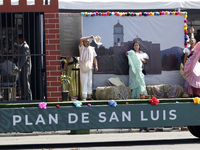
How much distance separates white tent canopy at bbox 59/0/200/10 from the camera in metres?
14.1

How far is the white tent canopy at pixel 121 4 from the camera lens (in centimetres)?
1414

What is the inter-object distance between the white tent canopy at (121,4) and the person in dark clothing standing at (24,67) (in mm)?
4716

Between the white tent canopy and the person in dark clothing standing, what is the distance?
15.5ft

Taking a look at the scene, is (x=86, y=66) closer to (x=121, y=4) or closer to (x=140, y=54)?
(x=140, y=54)

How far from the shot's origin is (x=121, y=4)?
14.3 metres

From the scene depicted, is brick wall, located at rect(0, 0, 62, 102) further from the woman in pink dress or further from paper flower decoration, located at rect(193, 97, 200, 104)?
the woman in pink dress

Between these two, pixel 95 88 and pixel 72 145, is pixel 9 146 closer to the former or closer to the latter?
pixel 72 145

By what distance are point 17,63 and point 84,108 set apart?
144 centimetres

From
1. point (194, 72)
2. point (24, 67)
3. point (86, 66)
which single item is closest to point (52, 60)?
point (24, 67)

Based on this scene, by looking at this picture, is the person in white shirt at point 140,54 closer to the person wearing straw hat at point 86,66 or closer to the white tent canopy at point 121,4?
the person wearing straw hat at point 86,66

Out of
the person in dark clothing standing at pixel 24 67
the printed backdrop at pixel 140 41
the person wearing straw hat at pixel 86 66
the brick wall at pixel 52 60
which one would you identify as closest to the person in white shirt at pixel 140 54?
the printed backdrop at pixel 140 41

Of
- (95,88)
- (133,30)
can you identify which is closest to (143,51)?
(133,30)

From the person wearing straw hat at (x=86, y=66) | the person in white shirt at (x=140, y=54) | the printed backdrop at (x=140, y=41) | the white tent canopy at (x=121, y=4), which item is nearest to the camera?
the person wearing straw hat at (x=86, y=66)

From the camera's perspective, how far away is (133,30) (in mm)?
12008
